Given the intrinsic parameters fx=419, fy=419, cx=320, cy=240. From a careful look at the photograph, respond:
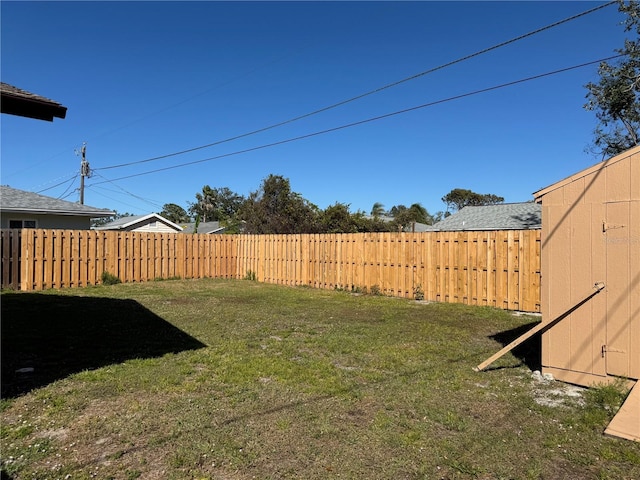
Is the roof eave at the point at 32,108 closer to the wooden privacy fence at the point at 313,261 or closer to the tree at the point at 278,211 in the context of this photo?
the wooden privacy fence at the point at 313,261

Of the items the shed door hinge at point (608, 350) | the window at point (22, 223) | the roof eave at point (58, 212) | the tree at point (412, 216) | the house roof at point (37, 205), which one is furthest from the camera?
the tree at point (412, 216)

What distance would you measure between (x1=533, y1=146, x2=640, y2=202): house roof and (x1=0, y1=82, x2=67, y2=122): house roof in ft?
17.8

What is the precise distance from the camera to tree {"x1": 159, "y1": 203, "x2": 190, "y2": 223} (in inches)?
2771

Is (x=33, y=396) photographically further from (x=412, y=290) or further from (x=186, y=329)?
(x=412, y=290)

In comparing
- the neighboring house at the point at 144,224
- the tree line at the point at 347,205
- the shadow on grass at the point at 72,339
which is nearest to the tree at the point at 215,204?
the tree line at the point at 347,205

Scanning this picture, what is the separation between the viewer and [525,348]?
20.6ft

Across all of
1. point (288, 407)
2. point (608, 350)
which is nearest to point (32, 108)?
point (288, 407)

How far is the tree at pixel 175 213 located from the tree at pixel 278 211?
42083 mm

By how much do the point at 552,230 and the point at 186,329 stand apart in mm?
5849

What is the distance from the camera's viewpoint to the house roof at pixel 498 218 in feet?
65.1

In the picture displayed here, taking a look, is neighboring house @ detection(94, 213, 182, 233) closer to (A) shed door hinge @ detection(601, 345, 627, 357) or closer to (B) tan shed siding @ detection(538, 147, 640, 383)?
(B) tan shed siding @ detection(538, 147, 640, 383)

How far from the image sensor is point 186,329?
732 centimetres

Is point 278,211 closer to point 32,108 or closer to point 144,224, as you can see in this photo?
point 144,224

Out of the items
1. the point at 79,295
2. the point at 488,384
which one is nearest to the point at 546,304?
the point at 488,384
